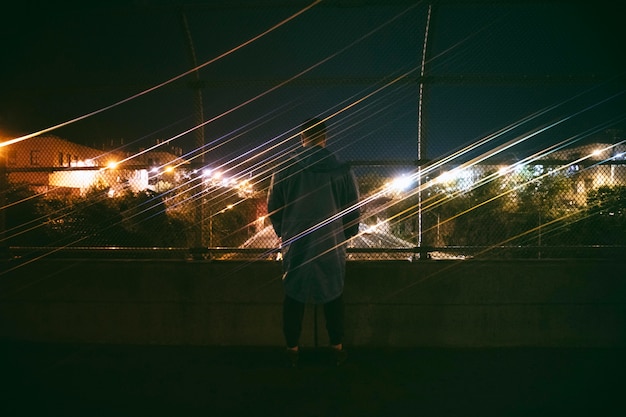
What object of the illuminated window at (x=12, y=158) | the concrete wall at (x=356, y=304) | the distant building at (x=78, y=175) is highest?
the illuminated window at (x=12, y=158)

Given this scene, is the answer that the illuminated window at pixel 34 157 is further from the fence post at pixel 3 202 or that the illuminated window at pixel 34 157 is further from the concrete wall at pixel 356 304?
the concrete wall at pixel 356 304

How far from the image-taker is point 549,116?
12.5ft

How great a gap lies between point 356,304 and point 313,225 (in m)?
1.10

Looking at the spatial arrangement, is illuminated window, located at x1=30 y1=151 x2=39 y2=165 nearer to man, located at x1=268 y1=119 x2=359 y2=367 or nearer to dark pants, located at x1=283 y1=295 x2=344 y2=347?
man, located at x1=268 y1=119 x2=359 y2=367

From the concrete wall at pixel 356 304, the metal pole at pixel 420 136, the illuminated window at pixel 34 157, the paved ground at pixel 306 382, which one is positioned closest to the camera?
the paved ground at pixel 306 382

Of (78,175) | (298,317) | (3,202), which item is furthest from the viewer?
(78,175)

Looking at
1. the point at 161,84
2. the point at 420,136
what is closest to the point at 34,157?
the point at 161,84

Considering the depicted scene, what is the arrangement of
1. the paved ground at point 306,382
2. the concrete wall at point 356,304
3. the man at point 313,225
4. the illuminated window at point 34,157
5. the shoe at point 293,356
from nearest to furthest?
the paved ground at point 306,382 → the man at point 313,225 → the shoe at point 293,356 → the concrete wall at point 356,304 → the illuminated window at point 34,157

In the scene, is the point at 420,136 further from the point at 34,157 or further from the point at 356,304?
the point at 34,157

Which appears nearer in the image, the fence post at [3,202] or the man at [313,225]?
the man at [313,225]

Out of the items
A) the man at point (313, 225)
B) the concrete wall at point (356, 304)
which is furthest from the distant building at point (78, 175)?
the man at point (313, 225)

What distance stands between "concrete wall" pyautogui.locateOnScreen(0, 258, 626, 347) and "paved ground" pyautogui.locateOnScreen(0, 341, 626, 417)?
0.46 feet

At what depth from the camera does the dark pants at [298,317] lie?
311cm

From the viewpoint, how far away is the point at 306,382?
9.81ft
